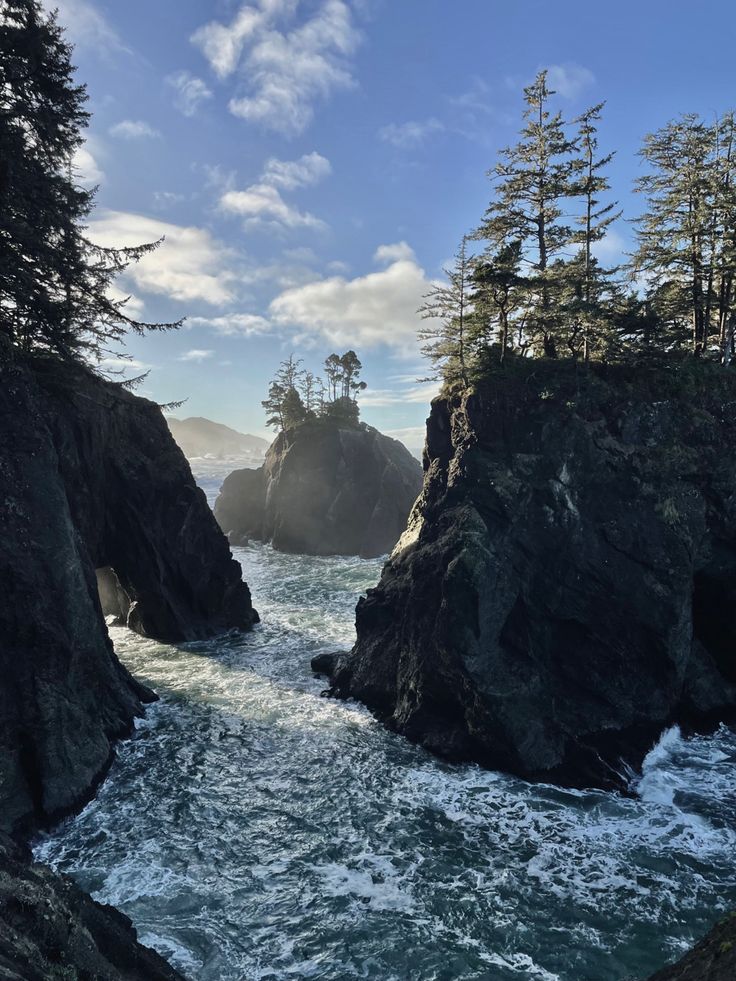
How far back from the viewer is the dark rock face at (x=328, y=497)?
66500mm

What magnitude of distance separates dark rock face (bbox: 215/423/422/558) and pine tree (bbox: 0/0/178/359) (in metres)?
48.6

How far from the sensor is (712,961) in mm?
5734

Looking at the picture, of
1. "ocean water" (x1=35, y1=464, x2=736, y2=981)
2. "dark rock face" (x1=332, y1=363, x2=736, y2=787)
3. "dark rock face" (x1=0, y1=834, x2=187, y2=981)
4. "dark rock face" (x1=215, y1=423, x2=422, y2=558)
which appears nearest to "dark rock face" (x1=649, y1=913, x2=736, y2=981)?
"dark rock face" (x1=0, y1=834, x2=187, y2=981)

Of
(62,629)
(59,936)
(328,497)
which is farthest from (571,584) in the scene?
(328,497)

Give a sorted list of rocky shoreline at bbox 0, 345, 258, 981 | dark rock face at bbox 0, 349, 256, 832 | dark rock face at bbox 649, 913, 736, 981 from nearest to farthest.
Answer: dark rock face at bbox 649, 913, 736, 981, rocky shoreline at bbox 0, 345, 258, 981, dark rock face at bbox 0, 349, 256, 832

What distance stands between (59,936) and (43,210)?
19.7 meters

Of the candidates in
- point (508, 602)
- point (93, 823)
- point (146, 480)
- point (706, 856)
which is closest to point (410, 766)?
point (508, 602)

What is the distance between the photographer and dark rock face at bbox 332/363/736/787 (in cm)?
2106

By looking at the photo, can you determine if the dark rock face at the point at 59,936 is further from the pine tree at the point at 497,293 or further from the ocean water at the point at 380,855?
the pine tree at the point at 497,293

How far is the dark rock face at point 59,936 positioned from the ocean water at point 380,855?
123 inches

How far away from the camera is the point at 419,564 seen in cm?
2505

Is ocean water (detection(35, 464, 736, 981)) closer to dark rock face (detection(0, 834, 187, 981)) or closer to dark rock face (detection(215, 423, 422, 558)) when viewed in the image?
dark rock face (detection(0, 834, 187, 981))

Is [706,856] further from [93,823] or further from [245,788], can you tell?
[93,823]

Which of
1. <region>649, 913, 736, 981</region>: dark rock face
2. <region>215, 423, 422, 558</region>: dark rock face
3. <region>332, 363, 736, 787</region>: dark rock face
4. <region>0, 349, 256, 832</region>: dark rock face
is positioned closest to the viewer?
<region>649, 913, 736, 981</region>: dark rock face
